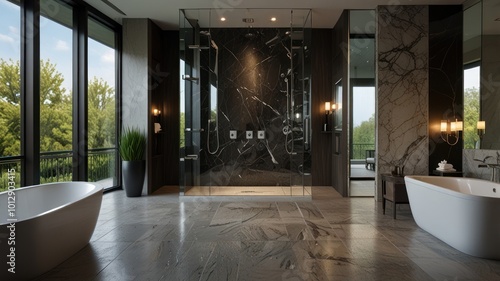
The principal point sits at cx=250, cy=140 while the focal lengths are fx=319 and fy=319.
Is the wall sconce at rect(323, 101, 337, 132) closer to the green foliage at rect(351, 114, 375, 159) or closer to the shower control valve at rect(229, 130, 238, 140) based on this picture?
the green foliage at rect(351, 114, 375, 159)

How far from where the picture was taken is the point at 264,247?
10.3 ft

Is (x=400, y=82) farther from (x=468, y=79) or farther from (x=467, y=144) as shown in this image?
(x=467, y=144)

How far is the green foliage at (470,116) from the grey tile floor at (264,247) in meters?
1.48

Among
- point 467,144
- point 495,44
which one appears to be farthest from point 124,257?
point 495,44

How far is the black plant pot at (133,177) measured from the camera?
18.1 ft

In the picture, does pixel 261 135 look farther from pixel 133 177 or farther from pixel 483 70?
pixel 483 70

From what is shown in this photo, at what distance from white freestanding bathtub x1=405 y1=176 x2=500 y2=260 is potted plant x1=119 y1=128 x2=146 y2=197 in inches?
168

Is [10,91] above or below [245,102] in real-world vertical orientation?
below

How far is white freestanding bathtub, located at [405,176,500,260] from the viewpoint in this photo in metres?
2.81

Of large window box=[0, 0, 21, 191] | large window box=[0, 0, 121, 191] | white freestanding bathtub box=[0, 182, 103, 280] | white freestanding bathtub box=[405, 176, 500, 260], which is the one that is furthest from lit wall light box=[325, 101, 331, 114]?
large window box=[0, 0, 21, 191]

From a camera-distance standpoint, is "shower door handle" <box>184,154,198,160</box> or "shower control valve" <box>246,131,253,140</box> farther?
"shower control valve" <box>246,131,253,140</box>

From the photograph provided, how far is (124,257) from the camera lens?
2.91 metres

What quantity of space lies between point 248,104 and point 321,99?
4.95 ft

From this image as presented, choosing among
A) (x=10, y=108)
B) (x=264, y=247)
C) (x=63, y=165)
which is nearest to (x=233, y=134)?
(x=63, y=165)
